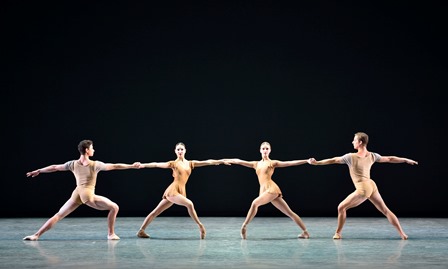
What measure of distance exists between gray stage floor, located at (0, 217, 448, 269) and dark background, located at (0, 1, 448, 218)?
147cm

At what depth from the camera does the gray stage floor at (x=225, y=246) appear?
19.4 feet

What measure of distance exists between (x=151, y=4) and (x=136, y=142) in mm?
2290

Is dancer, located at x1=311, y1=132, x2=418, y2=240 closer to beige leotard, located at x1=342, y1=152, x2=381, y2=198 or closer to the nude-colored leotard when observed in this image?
beige leotard, located at x1=342, y1=152, x2=381, y2=198

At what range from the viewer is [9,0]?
11062mm

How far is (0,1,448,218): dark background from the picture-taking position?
1096cm

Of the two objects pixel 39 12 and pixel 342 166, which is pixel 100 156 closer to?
pixel 39 12

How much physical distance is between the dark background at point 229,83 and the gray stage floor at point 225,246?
1469mm

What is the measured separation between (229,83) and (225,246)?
439 centimetres

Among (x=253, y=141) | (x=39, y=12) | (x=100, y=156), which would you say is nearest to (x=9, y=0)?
(x=39, y=12)

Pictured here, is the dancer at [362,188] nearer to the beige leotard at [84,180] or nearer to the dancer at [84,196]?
the dancer at [84,196]

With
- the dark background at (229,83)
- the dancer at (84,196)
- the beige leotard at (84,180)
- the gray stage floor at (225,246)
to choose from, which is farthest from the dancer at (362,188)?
the dark background at (229,83)

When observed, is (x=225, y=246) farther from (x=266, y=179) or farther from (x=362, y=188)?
(x=362, y=188)

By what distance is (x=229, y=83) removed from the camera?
1101 centimetres

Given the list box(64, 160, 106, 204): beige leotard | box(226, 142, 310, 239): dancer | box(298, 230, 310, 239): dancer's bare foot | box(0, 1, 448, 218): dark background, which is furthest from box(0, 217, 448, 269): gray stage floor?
box(0, 1, 448, 218): dark background
